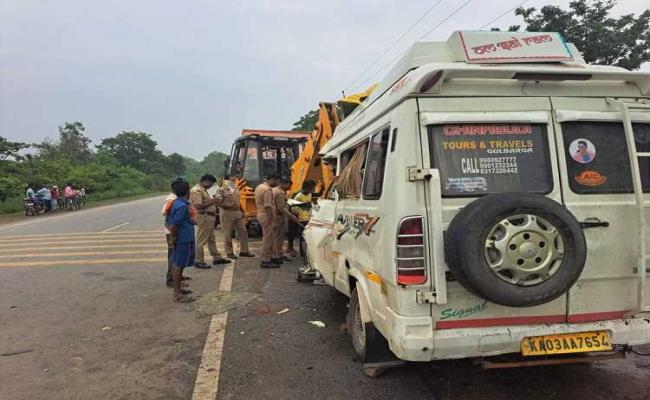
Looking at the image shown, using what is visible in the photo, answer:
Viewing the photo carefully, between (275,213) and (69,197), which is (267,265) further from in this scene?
(69,197)

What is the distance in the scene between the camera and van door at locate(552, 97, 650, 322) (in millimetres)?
3055

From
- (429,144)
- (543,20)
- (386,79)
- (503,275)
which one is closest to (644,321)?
(503,275)

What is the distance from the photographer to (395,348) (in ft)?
9.84

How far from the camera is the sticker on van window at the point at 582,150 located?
3125mm

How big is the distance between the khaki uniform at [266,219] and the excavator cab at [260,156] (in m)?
3.57

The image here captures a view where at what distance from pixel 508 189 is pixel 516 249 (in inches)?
18.0

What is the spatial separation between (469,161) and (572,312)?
1.19m

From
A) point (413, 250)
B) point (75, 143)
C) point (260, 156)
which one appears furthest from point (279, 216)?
point (75, 143)

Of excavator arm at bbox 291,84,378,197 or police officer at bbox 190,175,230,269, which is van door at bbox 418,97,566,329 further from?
police officer at bbox 190,175,230,269

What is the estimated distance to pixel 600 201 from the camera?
10.1ft

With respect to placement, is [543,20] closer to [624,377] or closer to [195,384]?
[624,377]

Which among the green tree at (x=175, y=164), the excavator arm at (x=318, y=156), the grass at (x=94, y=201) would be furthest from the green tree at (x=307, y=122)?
the green tree at (x=175, y=164)

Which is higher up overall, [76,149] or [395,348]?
[76,149]

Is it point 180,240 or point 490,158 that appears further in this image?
point 180,240
